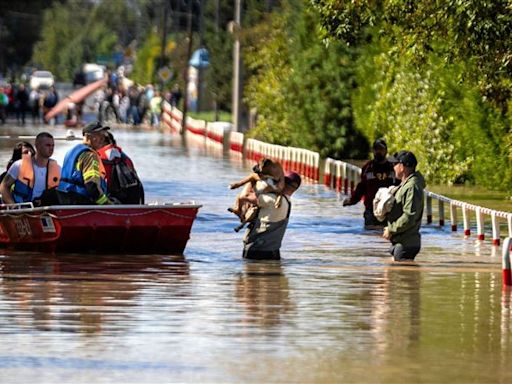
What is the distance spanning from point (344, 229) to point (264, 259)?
5541 mm

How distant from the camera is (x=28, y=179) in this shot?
22.8 meters

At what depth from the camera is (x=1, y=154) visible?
49094 millimetres

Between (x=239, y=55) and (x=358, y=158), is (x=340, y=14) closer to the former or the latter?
(x=358, y=158)

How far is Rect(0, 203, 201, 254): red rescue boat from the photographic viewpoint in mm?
21453

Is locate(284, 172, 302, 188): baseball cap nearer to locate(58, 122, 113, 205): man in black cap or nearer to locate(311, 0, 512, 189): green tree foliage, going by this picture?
locate(58, 122, 113, 205): man in black cap

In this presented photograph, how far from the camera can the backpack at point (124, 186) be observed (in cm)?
2219

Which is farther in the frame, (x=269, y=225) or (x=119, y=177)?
(x=119, y=177)

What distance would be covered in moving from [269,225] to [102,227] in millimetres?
1907

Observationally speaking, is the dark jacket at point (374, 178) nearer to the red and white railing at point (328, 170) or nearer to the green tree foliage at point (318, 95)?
the red and white railing at point (328, 170)

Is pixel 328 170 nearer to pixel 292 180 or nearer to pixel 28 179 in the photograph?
pixel 28 179

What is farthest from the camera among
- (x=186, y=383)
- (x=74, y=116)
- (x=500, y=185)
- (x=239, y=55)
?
(x=74, y=116)

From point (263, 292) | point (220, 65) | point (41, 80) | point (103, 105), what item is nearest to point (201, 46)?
point (103, 105)

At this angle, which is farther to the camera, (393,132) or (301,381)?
(393,132)

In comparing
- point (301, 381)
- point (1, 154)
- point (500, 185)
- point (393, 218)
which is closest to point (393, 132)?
point (500, 185)
